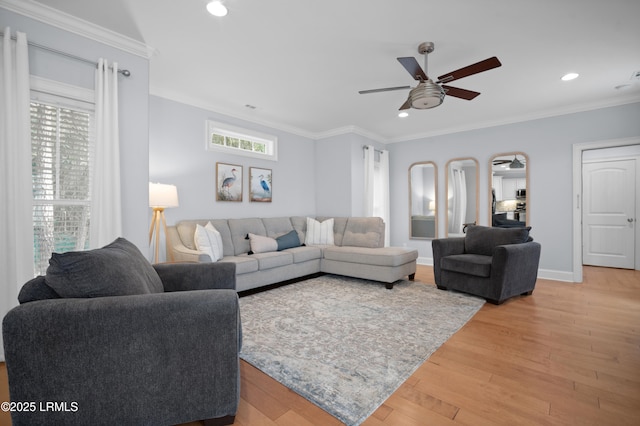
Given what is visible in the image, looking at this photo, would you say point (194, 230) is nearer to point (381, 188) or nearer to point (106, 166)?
point (106, 166)

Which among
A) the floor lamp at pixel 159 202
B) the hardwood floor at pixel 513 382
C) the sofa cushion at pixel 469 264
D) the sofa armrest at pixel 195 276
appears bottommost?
the hardwood floor at pixel 513 382

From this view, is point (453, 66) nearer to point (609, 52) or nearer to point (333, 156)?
point (609, 52)

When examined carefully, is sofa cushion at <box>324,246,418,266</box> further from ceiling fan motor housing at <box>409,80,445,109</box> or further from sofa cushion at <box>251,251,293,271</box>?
ceiling fan motor housing at <box>409,80,445,109</box>

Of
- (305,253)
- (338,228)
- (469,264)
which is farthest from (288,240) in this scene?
(469,264)

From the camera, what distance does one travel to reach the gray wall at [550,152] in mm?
4230

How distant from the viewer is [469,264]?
350cm

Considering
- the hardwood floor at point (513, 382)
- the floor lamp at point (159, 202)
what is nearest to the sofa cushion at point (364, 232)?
the hardwood floor at point (513, 382)

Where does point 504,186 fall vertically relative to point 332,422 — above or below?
above

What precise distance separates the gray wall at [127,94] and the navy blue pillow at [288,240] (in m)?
1.96

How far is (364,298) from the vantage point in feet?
11.5

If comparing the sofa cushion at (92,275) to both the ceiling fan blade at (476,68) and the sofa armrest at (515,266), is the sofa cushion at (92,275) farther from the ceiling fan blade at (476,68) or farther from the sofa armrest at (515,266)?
the sofa armrest at (515,266)

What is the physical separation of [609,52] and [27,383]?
4.93 m

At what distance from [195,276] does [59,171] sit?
153 cm

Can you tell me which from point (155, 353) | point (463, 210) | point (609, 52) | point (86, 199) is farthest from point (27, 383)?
point (463, 210)
